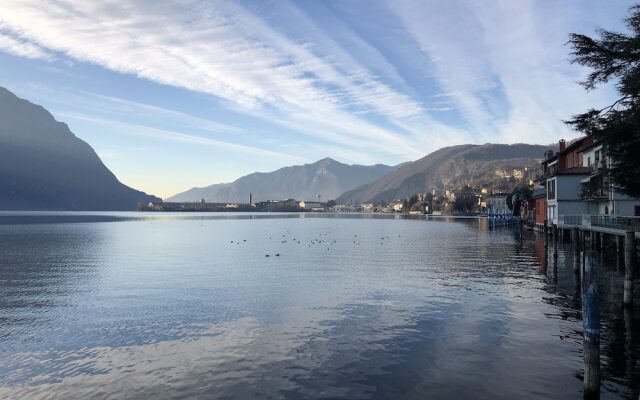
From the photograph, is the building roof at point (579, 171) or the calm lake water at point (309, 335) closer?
the calm lake water at point (309, 335)

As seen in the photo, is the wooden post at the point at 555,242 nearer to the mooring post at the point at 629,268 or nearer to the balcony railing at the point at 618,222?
the balcony railing at the point at 618,222

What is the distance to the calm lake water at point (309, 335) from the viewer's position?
47.9 ft

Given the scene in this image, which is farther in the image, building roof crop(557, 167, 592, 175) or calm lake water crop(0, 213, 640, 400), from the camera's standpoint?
building roof crop(557, 167, 592, 175)

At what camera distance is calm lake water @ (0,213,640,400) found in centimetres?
1460

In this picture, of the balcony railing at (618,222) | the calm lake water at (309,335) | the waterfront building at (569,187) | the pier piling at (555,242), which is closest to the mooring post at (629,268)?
the calm lake water at (309,335)

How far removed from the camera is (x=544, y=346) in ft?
59.7

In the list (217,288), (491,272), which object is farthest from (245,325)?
(491,272)

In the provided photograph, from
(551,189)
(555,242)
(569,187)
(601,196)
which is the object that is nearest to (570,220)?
(569,187)

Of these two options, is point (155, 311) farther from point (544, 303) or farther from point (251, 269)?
point (544, 303)

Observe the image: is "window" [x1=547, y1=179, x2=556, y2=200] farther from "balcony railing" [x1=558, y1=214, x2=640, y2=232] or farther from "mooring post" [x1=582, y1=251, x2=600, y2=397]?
"mooring post" [x1=582, y1=251, x2=600, y2=397]

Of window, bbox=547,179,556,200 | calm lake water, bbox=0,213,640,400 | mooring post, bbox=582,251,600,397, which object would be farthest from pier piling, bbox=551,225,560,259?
mooring post, bbox=582,251,600,397

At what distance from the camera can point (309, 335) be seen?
20.3 metres

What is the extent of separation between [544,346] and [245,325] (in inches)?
538

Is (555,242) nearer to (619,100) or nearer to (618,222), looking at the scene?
(618,222)
